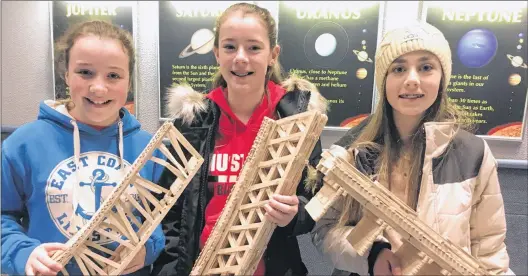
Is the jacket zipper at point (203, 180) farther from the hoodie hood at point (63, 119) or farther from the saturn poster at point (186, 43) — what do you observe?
the saturn poster at point (186, 43)

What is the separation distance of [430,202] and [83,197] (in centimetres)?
113

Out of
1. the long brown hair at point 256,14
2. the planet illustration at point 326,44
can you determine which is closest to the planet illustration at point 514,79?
the planet illustration at point 326,44

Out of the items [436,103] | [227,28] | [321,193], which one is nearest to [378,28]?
[436,103]

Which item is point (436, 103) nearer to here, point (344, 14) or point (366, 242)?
point (366, 242)

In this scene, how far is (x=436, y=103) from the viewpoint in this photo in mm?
1373

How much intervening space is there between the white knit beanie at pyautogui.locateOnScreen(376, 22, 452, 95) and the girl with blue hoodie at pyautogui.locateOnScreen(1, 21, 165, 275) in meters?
0.91

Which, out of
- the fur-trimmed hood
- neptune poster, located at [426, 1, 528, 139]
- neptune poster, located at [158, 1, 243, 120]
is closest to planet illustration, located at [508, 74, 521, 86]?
neptune poster, located at [426, 1, 528, 139]

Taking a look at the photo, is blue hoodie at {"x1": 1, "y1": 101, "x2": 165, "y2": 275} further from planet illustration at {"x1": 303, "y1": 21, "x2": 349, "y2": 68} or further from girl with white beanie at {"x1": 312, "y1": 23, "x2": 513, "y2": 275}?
planet illustration at {"x1": 303, "y1": 21, "x2": 349, "y2": 68}

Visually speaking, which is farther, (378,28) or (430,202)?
(378,28)

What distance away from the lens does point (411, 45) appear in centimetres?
125

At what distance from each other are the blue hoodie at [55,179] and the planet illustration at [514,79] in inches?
81.1

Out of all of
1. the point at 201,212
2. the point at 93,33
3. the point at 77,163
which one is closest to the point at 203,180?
the point at 201,212

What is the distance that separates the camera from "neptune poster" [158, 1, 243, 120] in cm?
214

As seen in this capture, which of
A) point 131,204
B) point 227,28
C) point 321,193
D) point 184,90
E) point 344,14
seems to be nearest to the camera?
point 321,193
